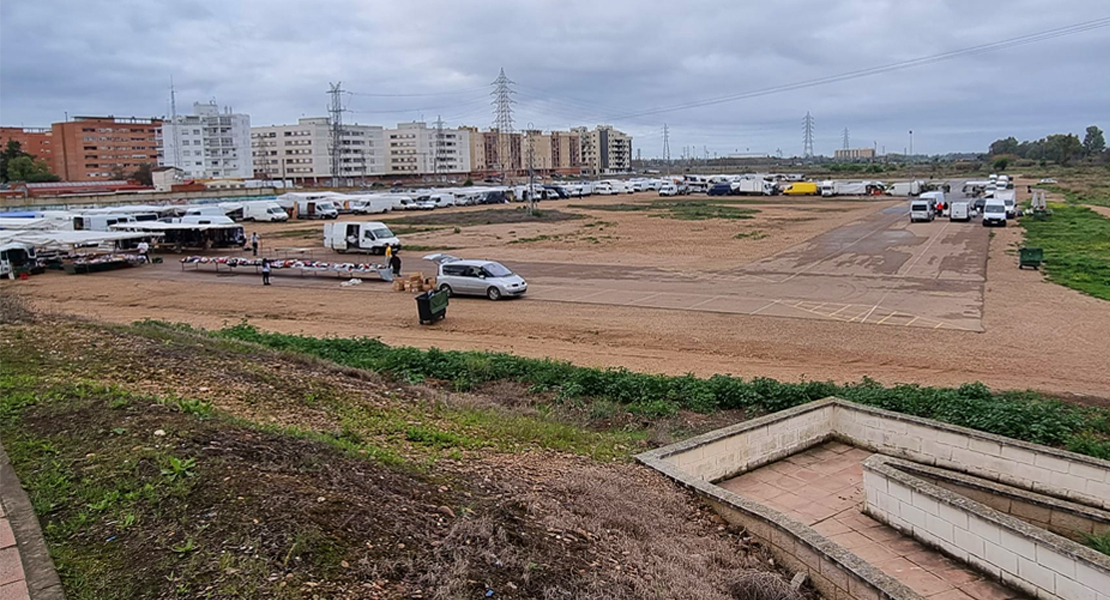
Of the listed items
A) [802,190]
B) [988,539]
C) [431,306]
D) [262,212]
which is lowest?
[988,539]

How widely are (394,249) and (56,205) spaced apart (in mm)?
57674

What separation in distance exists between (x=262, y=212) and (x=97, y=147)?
10456 centimetres

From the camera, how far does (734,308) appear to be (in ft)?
81.5

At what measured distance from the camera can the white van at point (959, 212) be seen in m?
57.6

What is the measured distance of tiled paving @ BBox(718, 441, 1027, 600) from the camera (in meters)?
7.41

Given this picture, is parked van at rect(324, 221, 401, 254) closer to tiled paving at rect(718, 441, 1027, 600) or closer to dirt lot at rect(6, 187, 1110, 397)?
dirt lot at rect(6, 187, 1110, 397)

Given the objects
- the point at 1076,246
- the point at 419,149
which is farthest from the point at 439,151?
the point at 1076,246

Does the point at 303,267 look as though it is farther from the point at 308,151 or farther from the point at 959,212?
the point at 308,151

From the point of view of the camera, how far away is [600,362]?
17953 mm

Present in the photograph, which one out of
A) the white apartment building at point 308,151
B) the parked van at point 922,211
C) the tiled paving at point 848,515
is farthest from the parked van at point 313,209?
the white apartment building at point 308,151

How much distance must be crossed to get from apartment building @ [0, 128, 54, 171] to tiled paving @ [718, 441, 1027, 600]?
180 metres

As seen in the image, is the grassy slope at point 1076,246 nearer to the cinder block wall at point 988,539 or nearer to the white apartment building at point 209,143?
the cinder block wall at point 988,539

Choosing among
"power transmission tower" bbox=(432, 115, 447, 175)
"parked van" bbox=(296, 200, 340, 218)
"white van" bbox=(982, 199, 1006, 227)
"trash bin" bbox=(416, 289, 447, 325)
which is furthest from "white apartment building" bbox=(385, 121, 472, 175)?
"trash bin" bbox=(416, 289, 447, 325)

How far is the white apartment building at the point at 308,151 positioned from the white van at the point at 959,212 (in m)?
125
